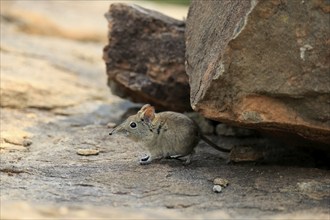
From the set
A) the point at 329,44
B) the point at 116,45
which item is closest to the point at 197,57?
the point at 329,44

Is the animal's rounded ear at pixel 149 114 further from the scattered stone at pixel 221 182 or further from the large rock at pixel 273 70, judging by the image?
the scattered stone at pixel 221 182

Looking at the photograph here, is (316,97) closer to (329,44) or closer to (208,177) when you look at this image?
(329,44)

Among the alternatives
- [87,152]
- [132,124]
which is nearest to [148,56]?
[132,124]

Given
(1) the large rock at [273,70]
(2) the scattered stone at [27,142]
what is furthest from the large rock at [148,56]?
(1) the large rock at [273,70]

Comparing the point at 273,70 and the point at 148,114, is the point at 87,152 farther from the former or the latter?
the point at 273,70

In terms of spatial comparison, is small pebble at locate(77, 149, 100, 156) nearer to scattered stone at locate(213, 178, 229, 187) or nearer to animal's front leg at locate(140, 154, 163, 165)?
animal's front leg at locate(140, 154, 163, 165)

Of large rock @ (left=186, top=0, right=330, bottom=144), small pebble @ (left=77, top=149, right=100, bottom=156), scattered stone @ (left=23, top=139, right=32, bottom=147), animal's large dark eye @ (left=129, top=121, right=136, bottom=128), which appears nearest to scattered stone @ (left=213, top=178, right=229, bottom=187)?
large rock @ (left=186, top=0, right=330, bottom=144)
